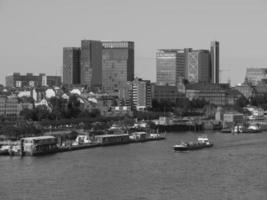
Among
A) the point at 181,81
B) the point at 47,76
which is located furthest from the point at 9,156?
the point at 47,76

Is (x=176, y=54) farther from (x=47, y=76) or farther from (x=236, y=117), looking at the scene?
(x=236, y=117)

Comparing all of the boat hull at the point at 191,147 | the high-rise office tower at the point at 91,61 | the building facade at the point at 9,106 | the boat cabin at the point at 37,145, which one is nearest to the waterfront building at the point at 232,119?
the building facade at the point at 9,106

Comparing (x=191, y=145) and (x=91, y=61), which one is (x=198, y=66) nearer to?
(x=91, y=61)

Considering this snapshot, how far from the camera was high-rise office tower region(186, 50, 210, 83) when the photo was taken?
67688 mm

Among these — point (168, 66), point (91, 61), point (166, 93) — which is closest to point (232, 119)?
point (166, 93)

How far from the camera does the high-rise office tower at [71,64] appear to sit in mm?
63844

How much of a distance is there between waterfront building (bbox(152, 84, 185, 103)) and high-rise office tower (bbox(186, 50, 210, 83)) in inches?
563

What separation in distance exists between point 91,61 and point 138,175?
46043 millimetres

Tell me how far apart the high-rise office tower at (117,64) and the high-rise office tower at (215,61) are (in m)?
11.8

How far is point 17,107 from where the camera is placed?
128ft

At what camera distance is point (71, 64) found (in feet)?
210

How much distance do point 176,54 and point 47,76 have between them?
10.6m

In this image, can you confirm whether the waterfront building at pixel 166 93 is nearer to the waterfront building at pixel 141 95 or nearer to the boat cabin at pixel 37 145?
the waterfront building at pixel 141 95

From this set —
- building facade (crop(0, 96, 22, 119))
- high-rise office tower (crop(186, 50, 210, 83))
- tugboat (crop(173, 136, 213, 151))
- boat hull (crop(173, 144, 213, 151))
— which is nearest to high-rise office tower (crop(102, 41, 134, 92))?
high-rise office tower (crop(186, 50, 210, 83))
